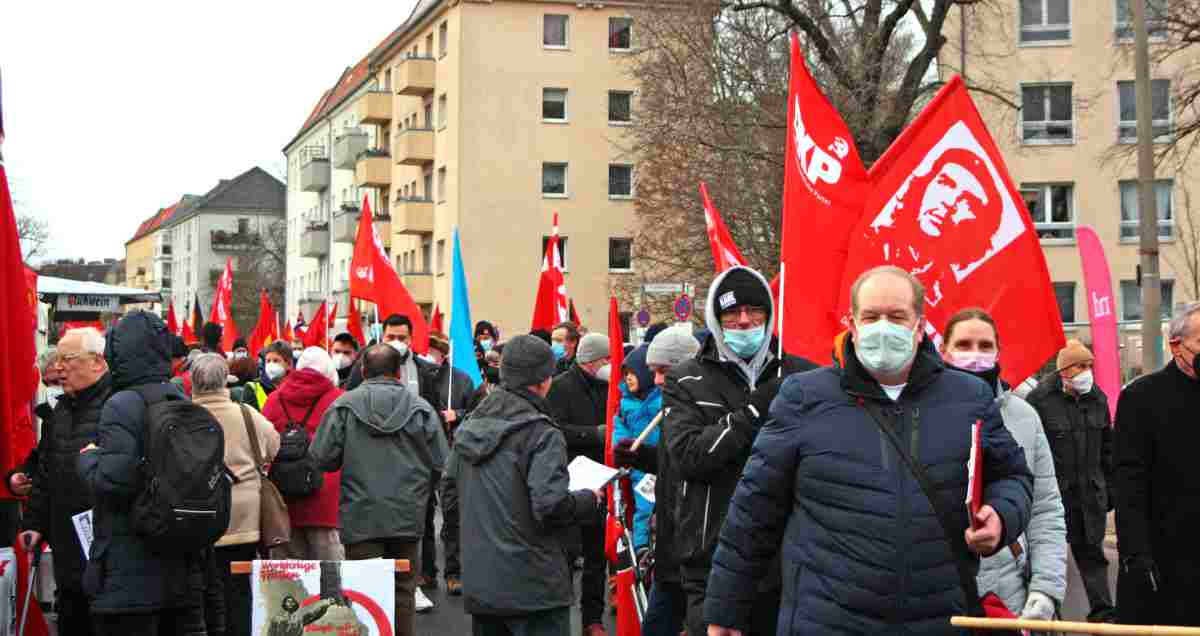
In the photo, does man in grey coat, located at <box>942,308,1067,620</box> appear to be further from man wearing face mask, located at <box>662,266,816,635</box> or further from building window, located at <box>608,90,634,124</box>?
building window, located at <box>608,90,634,124</box>

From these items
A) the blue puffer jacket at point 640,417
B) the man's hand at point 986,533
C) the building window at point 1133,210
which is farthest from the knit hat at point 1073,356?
the building window at point 1133,210

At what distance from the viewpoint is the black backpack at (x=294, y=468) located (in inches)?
332

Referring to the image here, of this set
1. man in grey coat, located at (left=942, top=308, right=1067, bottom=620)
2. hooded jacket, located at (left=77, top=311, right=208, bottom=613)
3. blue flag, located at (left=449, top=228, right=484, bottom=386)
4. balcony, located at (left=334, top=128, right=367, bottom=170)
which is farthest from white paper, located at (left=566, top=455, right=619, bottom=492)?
balcony, located at (left=334, top=128, right=367, bottom=170)

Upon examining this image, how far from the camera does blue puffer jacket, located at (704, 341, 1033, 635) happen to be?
13.7 ft

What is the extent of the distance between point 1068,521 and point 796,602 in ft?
20.7

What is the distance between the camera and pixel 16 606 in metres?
7.59

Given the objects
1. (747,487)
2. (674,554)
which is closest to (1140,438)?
(674,554)

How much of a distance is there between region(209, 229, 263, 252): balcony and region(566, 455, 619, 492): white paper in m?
115

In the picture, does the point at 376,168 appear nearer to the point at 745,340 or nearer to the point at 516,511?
the point at 516,511

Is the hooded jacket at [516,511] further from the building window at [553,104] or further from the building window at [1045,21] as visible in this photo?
the building window at [553,104]

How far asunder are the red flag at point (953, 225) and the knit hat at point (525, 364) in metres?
1.33

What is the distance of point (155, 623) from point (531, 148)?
50.8 meters

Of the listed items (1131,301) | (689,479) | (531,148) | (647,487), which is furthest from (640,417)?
(531,148)

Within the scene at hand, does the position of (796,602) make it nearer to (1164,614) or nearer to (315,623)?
(1164,614)
